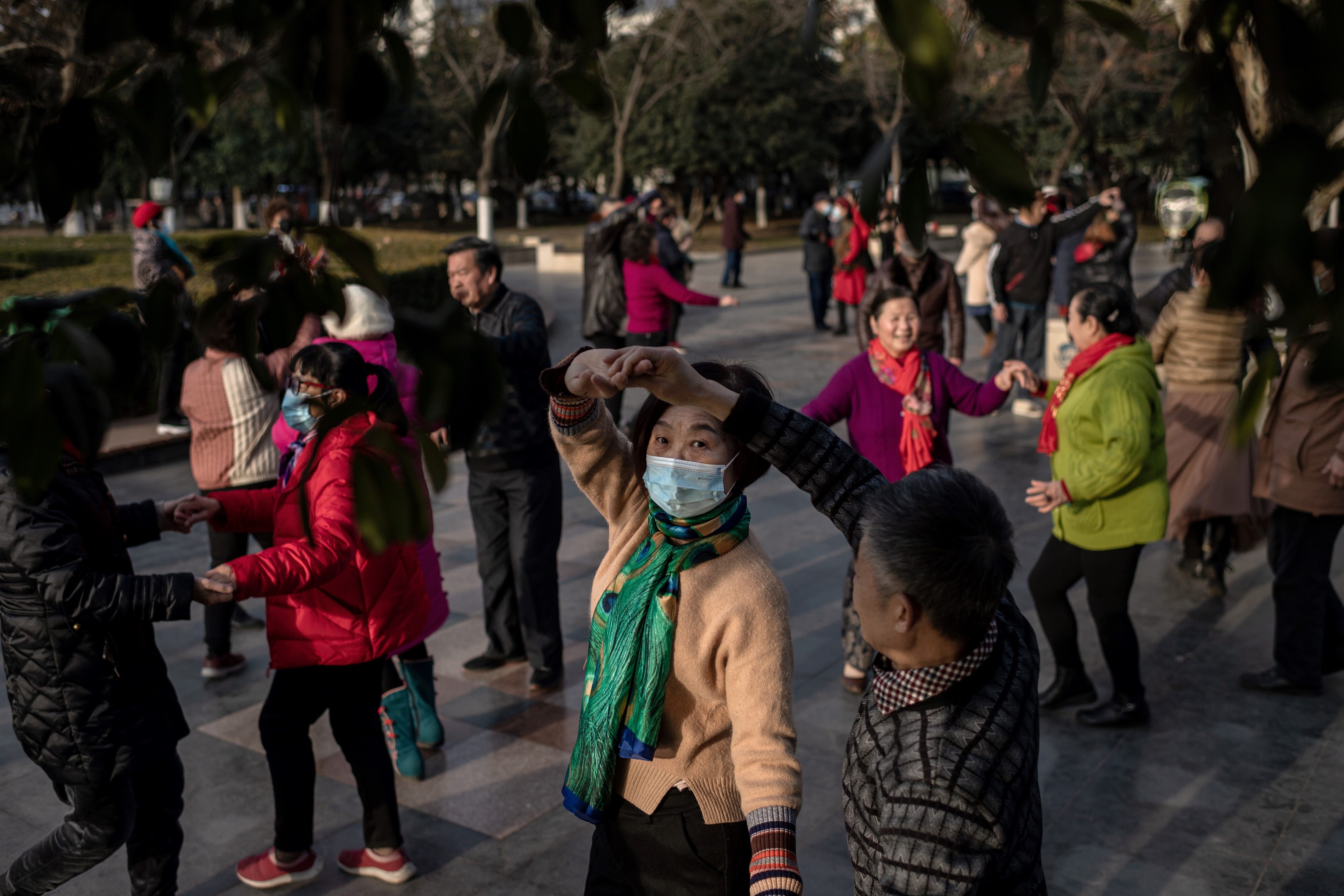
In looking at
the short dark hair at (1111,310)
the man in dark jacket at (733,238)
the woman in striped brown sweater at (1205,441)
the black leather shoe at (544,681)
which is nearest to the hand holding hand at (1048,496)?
the short dark hair at (1111,310)

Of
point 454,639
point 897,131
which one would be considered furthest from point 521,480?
point 897,131

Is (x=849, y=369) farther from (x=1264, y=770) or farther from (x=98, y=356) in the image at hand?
(x=98, y=356)

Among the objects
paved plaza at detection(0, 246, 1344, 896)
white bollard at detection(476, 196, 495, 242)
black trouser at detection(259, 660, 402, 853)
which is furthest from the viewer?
white bollard at detection(476, 196, 495, 242)

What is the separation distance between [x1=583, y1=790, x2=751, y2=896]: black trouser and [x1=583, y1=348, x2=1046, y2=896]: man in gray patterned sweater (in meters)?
0.54

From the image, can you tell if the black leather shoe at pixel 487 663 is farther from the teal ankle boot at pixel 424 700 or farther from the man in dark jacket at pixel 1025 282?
the man in dark jacket at pixel 1025 282

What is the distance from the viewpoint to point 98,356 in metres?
1.32

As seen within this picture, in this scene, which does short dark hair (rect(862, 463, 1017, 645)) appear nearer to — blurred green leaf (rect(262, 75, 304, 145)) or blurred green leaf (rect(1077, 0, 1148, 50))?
blurred green leaf (rect(1077, 0, 1148, 50))

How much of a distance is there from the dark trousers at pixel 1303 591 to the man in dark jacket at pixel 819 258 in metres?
11.6

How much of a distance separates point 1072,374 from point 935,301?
3.90m

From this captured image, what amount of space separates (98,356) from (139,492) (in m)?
8.38

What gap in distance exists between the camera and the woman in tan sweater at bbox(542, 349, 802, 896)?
256cm

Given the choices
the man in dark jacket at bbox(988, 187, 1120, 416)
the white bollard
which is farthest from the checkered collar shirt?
the white bollard

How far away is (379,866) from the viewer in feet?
13.0

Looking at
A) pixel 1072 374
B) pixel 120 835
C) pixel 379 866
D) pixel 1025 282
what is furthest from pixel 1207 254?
pixel 1025 282
